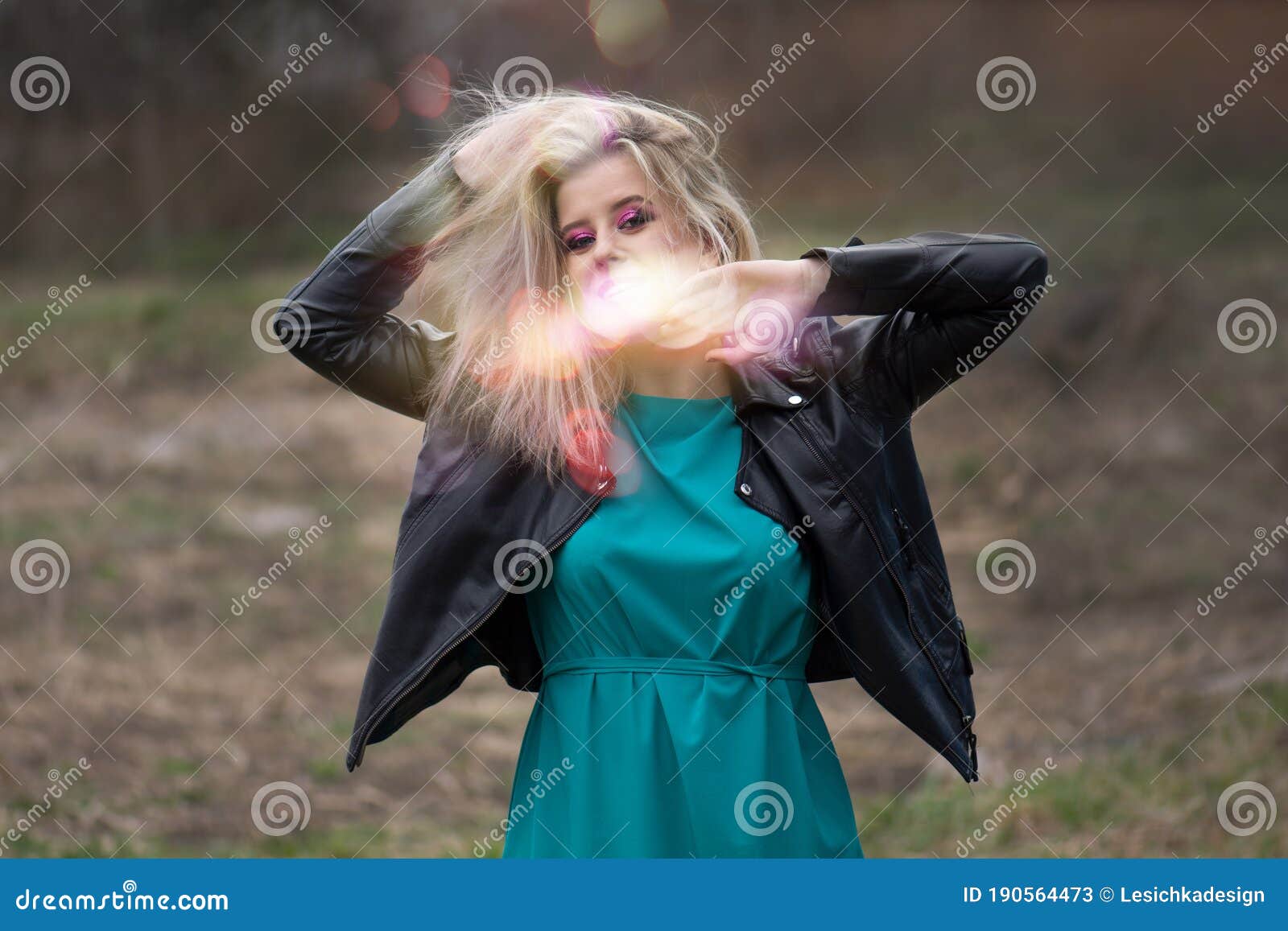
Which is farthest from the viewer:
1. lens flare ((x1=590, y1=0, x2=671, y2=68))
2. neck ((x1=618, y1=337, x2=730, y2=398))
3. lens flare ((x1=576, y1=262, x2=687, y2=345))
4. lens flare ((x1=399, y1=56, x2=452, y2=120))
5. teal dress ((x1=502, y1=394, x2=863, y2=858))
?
lens flare ((x1=399, y1=56, x2=452, y2=120))

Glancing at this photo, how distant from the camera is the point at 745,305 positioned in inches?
81.4

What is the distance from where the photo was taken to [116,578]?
6.99 meters

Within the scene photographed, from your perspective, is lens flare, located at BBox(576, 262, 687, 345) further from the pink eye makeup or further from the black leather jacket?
the black leather jacket

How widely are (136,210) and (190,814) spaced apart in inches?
250

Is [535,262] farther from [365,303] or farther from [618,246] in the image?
[365,303]

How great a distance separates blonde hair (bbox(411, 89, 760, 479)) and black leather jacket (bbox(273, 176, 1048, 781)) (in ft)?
0.21

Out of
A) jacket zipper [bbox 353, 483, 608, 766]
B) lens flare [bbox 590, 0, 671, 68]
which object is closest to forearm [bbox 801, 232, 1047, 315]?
jacket zipper [bbox 353, 483, 608, 766]

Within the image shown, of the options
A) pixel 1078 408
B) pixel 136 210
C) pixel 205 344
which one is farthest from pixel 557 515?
pixel 136 210

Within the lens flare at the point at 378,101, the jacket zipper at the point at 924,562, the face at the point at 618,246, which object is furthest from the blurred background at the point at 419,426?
the face at the point at 618,246

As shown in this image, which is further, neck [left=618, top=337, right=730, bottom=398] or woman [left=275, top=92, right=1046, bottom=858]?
neck [left=618, top=337, right=730, bottom=398]

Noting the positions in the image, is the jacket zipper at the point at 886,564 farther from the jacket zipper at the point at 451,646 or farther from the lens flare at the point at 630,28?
the lens flare at the point at 630,28

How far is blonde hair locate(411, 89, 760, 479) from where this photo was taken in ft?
6.89

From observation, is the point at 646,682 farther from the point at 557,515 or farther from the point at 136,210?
the point at 136,210

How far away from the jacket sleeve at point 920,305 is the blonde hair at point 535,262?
0.25 m
